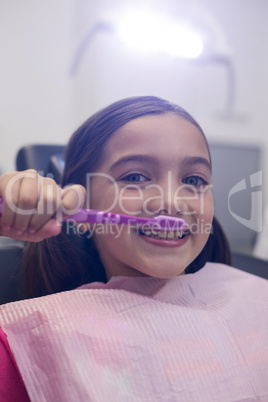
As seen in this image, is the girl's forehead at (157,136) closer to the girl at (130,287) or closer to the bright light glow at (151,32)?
the girl at (130,287)

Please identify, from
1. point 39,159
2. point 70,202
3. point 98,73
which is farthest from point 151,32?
point 70,202

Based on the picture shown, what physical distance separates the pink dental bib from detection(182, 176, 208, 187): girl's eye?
0.15 m

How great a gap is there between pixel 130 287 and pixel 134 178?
0.49ft

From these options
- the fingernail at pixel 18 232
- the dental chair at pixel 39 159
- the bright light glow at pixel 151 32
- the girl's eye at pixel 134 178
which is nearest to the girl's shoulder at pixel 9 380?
the fingernail at pixel 18 232

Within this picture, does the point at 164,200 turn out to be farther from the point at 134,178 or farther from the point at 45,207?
the point at 45,207

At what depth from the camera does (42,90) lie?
1.44 meters

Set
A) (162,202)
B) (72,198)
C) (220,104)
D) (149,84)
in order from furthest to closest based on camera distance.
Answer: (220,104)
(149,84)
(162,202)
(72,198)

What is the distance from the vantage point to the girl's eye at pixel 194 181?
53cm

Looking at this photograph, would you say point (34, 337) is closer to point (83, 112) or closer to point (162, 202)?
point (162, 202)

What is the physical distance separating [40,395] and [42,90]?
3.97 feet

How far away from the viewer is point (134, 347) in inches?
17.8

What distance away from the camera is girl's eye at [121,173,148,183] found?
1.69 ft

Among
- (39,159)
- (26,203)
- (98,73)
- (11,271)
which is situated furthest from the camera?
(98,73)

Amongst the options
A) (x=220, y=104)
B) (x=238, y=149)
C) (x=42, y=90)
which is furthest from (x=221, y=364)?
(x=220, y=104)
